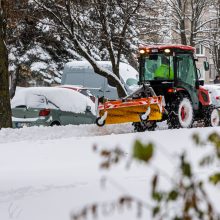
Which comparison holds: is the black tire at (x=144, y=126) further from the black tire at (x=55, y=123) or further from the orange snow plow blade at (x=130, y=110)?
the black tire at (x=55, y=123)

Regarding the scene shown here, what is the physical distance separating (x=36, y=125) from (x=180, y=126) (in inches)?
146

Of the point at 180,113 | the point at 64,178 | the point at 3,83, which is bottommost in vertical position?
the point at 64,178

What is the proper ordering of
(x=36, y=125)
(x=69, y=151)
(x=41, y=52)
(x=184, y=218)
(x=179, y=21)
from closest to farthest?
1. (x=184, y=218)
2. (x=69, y=151)
3. (x=36, y=125)
4. (x=41, y=52)
5. (x=179, y=21)

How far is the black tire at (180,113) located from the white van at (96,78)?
26.4 ft

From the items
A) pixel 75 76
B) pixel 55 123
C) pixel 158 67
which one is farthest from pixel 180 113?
pixel 75 76

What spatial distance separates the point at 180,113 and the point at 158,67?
153 centimetres

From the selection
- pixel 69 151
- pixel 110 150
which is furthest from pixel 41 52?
pixel 110 150

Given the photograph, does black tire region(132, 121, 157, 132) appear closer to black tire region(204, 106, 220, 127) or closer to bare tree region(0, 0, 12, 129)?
black tire region(204, 106, 220, 127)

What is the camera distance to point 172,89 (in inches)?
597

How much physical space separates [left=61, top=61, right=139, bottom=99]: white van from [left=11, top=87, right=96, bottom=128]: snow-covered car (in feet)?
21.4

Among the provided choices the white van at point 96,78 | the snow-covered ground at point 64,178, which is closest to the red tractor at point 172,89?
the snow-covered ground at point 64,178

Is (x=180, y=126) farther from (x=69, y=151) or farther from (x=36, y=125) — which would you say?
(x=69, y=151)

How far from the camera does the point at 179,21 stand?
37719 mm

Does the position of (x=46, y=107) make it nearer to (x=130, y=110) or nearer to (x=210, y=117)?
(x=130, y=110)
